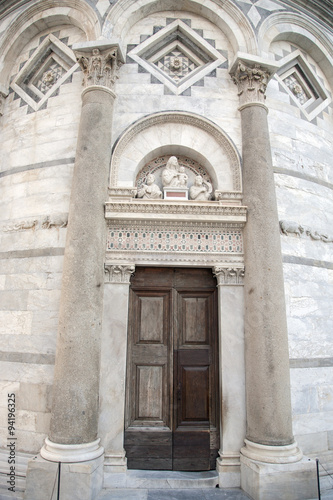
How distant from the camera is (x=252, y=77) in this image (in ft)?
19.7

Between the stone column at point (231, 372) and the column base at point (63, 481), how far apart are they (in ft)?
6.04

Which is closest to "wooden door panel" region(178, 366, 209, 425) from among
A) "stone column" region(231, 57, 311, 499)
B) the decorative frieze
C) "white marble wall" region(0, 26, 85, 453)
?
"stone column" region(231, 57, 311, 499)

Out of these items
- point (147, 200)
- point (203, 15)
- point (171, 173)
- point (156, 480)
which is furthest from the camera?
point (203, 15)

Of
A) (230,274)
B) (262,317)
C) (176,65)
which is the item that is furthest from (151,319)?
(176,65)

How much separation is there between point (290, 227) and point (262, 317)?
1.75 m

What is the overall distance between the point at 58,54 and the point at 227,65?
3.41m

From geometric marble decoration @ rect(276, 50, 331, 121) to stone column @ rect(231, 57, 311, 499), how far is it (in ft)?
5.19

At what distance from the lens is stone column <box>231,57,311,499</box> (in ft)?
15.0

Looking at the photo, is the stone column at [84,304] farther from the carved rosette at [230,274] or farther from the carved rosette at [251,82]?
the carved rosette at [251,82]

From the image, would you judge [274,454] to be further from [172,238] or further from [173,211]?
[173,211]

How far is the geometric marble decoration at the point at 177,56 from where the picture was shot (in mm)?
6297

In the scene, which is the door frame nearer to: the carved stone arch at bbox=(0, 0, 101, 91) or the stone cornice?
the stone cornice

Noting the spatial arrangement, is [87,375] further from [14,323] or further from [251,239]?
[251,239]

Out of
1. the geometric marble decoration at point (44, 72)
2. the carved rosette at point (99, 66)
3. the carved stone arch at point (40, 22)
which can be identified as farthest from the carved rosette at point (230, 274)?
the carved stone arch at point (40, 22)
